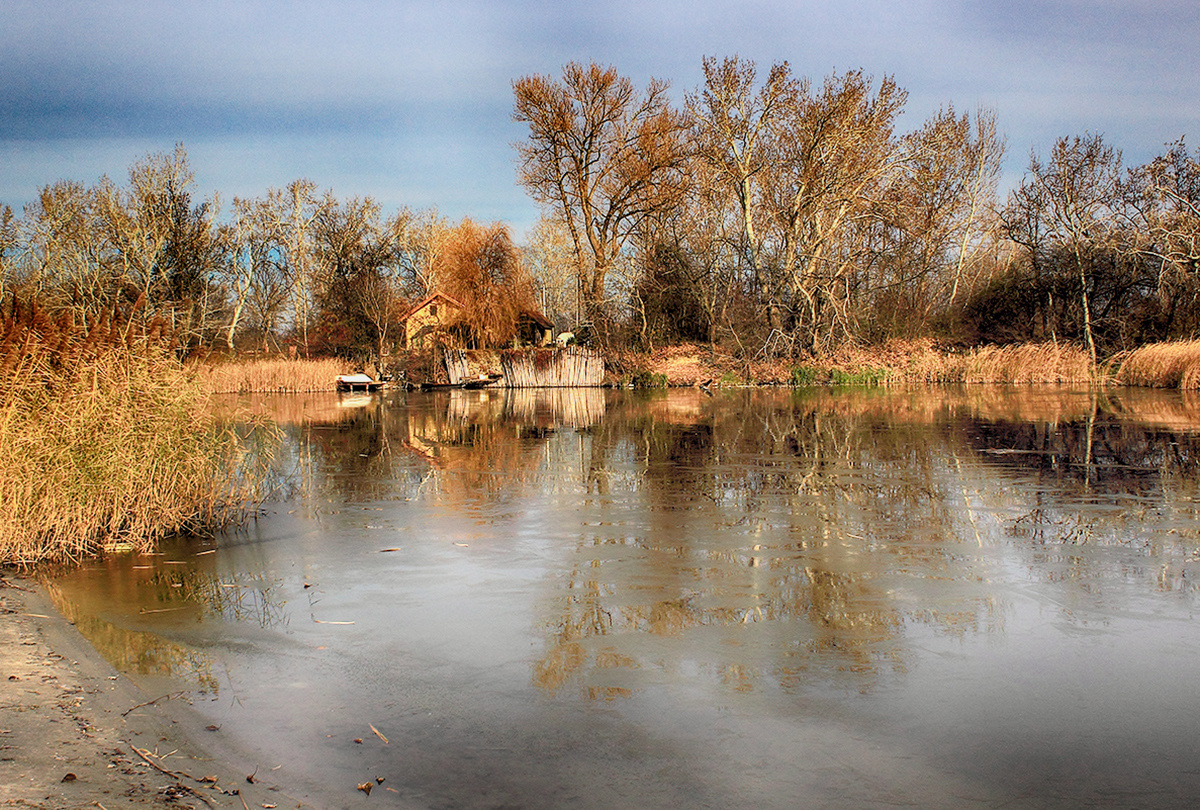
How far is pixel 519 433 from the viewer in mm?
18453

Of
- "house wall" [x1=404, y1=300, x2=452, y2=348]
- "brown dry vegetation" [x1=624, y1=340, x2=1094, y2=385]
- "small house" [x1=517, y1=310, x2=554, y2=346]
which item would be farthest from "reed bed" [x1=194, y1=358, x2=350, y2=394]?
"brown dry vegetation" [x1=624, y1=340, x2=1094, y2=385]

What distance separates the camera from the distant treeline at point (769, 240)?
34.1 m

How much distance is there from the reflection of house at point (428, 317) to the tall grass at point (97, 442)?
122 ft

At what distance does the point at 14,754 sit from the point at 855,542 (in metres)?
5.92

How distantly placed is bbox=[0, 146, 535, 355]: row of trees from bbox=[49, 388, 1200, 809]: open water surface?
2591cm

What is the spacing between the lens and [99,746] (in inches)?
147

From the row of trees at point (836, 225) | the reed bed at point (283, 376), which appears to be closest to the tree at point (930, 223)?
the row of trees at point (836, 225)

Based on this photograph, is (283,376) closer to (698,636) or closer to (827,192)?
(827,192)

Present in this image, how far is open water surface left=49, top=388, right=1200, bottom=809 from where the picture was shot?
3.70 m

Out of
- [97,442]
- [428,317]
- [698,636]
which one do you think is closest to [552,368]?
[428,317]

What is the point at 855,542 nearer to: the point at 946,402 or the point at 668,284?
the point at 946,402

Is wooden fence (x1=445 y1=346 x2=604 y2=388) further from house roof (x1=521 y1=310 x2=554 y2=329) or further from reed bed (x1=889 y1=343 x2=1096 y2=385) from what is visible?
reed bed (x1=889 y1=343 x2=1096 y2=385)

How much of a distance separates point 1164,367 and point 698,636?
27346 mm

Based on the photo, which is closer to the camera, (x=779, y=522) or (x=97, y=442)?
(x=97, y=442)
